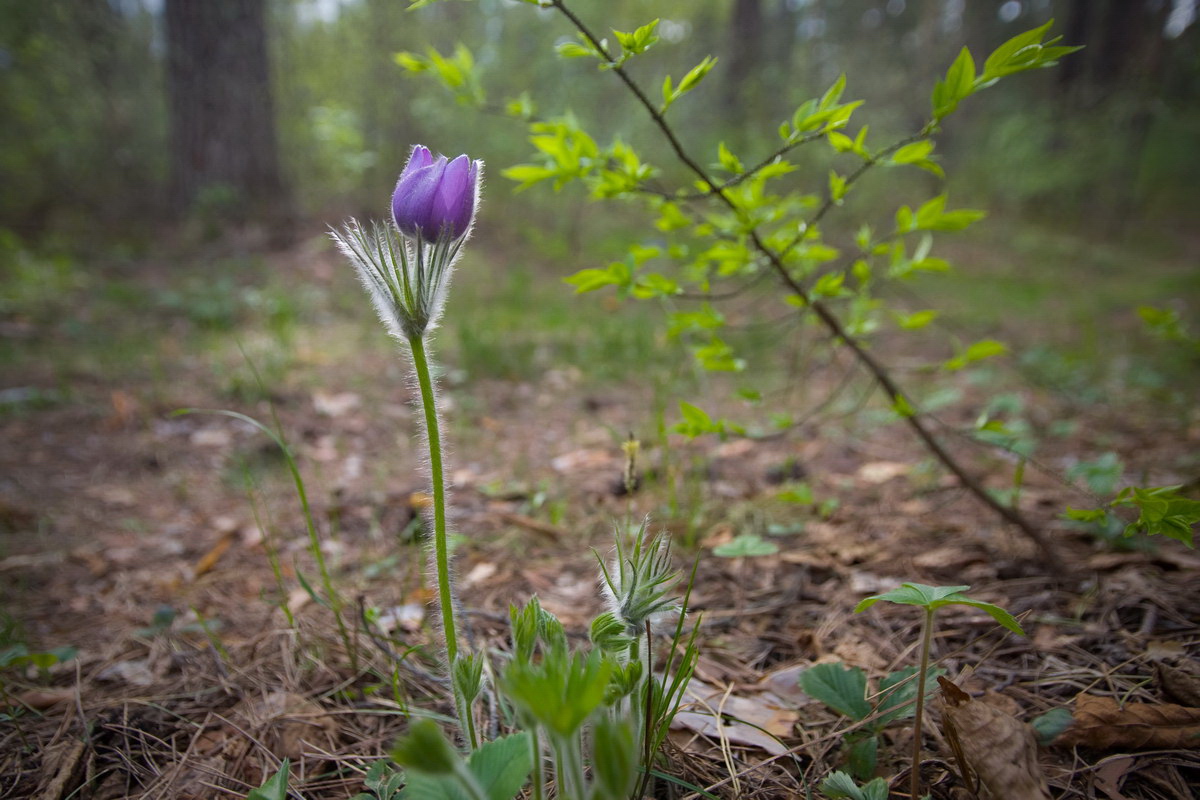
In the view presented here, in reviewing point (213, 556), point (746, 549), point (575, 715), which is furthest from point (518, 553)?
point (575, 715)

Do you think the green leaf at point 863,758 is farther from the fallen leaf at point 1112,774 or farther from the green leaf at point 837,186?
the green leaf at point 837,186

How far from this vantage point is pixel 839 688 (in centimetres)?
121

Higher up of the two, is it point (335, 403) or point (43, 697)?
point (335, 403)

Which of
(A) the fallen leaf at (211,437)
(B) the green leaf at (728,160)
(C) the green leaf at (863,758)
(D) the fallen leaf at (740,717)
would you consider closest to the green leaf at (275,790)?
(D) the fallen leaf at (740,717)

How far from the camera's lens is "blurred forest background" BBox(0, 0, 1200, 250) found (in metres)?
6.11

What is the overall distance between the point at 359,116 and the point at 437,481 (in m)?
8.80

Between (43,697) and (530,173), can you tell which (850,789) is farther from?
(43,697)

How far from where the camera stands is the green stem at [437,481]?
0.99m

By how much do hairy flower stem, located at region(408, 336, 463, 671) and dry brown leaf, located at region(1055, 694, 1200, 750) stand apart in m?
1.06

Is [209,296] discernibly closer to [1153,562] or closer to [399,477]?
[399,477]

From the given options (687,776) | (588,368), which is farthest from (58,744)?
(588,368)

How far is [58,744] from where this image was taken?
1.22 m

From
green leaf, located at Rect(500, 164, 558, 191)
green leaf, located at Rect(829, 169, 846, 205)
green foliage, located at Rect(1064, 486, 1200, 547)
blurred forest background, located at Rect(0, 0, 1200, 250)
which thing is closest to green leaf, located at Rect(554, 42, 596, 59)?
green leaf, located at Rect(500, 164, 558, 191)

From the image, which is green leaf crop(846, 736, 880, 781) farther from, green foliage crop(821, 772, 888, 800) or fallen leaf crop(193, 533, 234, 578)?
fallen leaf crop(193, 533, 234, 578)
